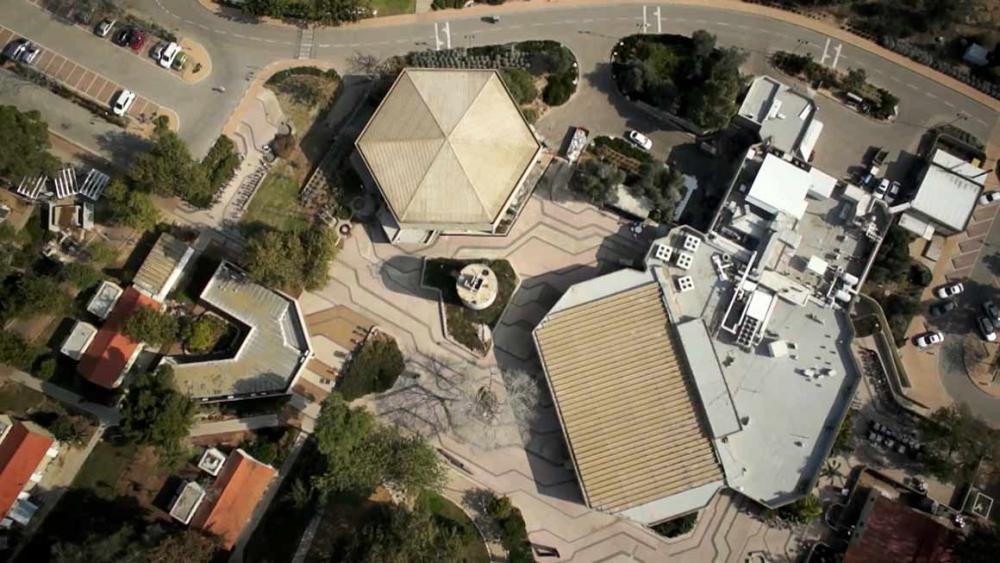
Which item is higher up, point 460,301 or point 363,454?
point 460,301

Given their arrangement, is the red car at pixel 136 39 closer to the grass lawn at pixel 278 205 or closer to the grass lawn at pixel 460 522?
the grass lawn at pixel 278 205

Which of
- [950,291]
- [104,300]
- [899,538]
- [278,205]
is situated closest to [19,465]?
[104,300]

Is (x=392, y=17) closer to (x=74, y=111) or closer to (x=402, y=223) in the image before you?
(x=402, y=223)

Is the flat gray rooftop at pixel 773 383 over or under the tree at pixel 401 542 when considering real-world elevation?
over

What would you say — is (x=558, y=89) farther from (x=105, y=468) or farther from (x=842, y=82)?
(x=105, y=468)

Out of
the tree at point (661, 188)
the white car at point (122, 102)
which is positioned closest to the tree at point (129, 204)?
the white car at point (122, 102)

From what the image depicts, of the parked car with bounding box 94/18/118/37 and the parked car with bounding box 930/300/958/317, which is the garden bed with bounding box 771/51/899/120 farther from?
the parked car with bounding box 94/18/118/37
